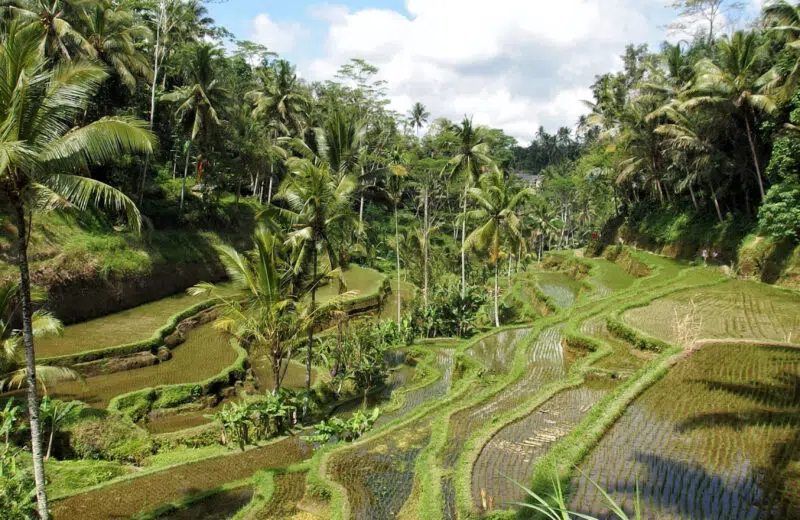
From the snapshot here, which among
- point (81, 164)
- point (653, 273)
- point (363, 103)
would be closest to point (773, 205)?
point (653, 273)

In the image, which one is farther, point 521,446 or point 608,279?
point 608,279

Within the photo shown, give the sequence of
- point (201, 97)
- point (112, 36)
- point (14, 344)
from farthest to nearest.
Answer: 1. point (201, 97)
2. point (112, 36)
3. point (14, 344)

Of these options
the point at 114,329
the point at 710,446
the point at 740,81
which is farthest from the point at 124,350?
the point at 740,81

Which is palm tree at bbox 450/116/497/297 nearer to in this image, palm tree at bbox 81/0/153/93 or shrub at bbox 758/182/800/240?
shrub at bbox 758/182/800/240

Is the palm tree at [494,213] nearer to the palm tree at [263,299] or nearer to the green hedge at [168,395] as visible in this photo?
the palm tree at [263,299]

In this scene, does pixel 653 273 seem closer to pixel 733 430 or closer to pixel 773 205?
pixel 773 205

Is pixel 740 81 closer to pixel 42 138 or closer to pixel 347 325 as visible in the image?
pixel 347 325
